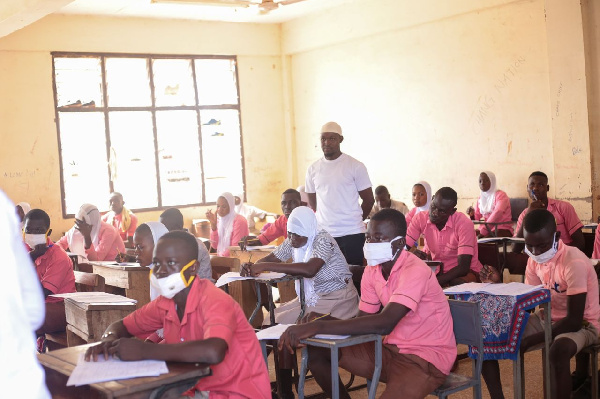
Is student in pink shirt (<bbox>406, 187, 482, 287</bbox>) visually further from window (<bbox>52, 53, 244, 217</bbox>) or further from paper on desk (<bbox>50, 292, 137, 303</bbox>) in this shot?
window (<bbox>52, 53, 244, 217</bbox>)

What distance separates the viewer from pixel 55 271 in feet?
16.3

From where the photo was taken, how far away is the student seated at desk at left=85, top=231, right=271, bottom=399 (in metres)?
2.46

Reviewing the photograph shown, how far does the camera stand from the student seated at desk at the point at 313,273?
4.36 metres

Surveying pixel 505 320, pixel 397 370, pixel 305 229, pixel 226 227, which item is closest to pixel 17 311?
pixel 397 370

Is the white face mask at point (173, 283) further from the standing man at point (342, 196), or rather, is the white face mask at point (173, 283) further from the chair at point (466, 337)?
the standing man at point (342, 196)

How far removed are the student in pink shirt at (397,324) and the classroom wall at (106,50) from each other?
8.02 m

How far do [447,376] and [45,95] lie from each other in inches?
343

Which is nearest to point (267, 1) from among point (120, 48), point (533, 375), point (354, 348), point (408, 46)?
point (408, 46)

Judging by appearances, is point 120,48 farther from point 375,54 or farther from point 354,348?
point 354,348

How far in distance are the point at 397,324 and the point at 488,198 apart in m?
6.11

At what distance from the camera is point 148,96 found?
37.5 ft

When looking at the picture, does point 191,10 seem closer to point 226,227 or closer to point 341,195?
point 226,227

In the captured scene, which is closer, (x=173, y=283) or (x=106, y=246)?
(x=173, y=283)

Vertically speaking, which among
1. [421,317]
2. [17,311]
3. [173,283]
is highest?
[17,311]
